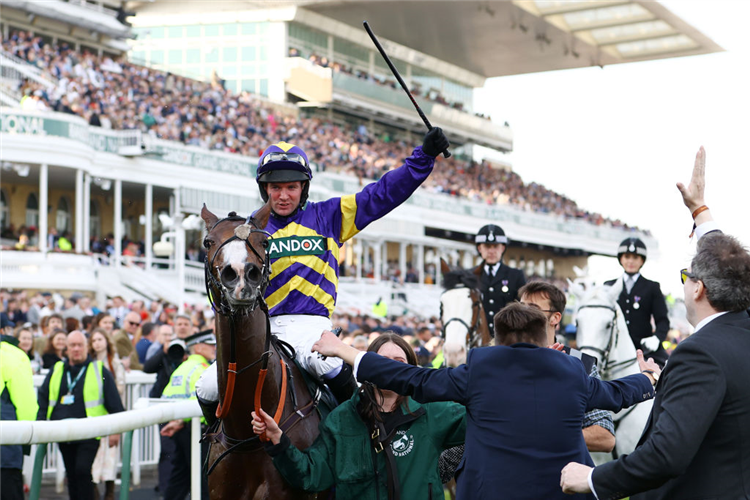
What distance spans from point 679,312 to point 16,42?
29.6m

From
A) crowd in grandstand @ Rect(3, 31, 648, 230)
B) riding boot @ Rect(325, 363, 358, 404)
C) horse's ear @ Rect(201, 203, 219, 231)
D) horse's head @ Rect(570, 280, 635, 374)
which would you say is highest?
crowd in grandstand @ Rect(3, 31, 648, 230)

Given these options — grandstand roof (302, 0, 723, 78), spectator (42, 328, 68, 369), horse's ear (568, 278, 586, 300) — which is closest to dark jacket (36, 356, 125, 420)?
spectator (42, 328, 68, 369)

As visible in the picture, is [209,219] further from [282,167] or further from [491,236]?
[491,236]

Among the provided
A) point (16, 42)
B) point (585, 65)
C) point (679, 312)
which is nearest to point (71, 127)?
point (16, 42)

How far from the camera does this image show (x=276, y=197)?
438 centimetres

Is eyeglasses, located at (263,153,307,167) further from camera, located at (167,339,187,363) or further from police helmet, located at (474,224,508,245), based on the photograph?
camera, located at (167,339,187,363)

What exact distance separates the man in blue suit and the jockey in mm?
980

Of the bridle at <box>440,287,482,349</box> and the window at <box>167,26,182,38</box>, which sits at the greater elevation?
the window at <box>167,26,182,38</box>

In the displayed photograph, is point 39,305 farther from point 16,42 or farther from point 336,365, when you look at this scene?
point 16,42

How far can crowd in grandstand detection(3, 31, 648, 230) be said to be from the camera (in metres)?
25.9

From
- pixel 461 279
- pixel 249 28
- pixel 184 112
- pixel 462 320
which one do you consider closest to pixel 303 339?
pixel 462 320

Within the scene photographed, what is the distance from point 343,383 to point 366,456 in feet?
2.10

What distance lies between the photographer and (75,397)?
25.1 ft

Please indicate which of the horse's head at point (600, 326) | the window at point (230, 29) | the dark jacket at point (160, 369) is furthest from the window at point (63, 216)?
the horse's head at point (600, 326)
